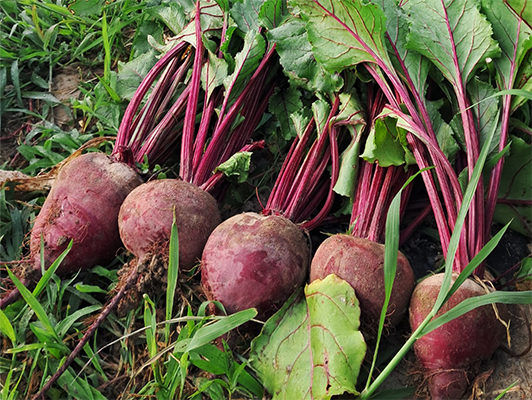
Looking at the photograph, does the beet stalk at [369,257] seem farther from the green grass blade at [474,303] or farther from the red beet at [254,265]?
the green grass blade at [474,303]

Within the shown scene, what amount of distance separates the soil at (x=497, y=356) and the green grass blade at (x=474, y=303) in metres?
0.36

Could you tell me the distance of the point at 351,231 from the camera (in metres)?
2.39

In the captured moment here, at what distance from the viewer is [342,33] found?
246 centimetres

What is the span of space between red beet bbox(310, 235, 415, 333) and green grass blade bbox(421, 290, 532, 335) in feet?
1.08

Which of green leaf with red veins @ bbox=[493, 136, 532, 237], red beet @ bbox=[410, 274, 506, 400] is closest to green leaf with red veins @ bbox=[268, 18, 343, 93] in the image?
green leaf with red veins @ bbox=[493, 136, 532, 237]

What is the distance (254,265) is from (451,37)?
1481mm

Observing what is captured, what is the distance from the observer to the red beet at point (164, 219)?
2340 millimetres

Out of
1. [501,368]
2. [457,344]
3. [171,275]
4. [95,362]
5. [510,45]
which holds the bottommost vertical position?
[501,368]

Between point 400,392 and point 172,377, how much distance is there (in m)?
0.93

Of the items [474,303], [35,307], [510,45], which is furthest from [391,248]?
[35,307]

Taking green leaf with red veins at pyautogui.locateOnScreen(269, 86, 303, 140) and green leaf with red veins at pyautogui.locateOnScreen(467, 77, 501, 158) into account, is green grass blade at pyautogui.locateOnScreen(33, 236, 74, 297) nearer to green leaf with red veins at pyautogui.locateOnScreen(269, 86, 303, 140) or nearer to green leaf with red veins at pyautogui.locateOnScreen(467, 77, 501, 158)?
green leaf with red veins at pyautogui.locateOnScreen(269, 86, 303, 140)

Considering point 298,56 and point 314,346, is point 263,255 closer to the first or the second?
point 314,346

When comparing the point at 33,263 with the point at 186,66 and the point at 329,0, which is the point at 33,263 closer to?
the point at 186,66

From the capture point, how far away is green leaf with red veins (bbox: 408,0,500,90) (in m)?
2.41
